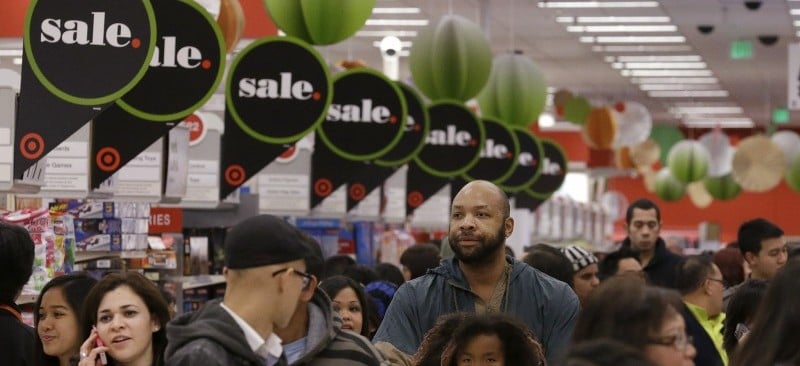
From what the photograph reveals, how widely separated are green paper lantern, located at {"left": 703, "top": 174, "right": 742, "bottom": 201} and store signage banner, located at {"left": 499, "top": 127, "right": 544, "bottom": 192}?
1267 centimetres

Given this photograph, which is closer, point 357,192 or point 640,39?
point 357,192

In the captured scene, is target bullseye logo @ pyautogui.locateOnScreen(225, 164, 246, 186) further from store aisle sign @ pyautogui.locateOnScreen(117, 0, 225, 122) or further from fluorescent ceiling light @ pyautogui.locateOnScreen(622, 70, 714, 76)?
fluorescent ceiling light @ pyautogui.locateOnScreen(622, 70, 714, 76)

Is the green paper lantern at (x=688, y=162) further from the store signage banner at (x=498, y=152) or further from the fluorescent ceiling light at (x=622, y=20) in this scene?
the store signage banner at (x=498, y=152)

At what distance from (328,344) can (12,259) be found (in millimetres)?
1927

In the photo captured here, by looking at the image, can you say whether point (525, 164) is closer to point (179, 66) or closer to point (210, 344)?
point (179, 66)

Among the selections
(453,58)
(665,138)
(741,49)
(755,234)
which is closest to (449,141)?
(453,58)

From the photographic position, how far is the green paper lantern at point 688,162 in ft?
78.2

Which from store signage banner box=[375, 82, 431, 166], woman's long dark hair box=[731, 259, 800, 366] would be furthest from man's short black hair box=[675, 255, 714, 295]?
store signage banner box=[375, 82, 431, 166]

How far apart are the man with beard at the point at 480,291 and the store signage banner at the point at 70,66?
4.67ft

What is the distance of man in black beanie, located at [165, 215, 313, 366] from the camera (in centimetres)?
328

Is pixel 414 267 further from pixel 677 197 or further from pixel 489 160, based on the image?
pixel 677 197

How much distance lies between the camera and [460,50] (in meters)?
11.7

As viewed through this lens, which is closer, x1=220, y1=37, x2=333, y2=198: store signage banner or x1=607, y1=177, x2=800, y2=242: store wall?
x1=220, y1=37, x2=333, y2=198: store signage banner

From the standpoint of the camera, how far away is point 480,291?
5223 mm
